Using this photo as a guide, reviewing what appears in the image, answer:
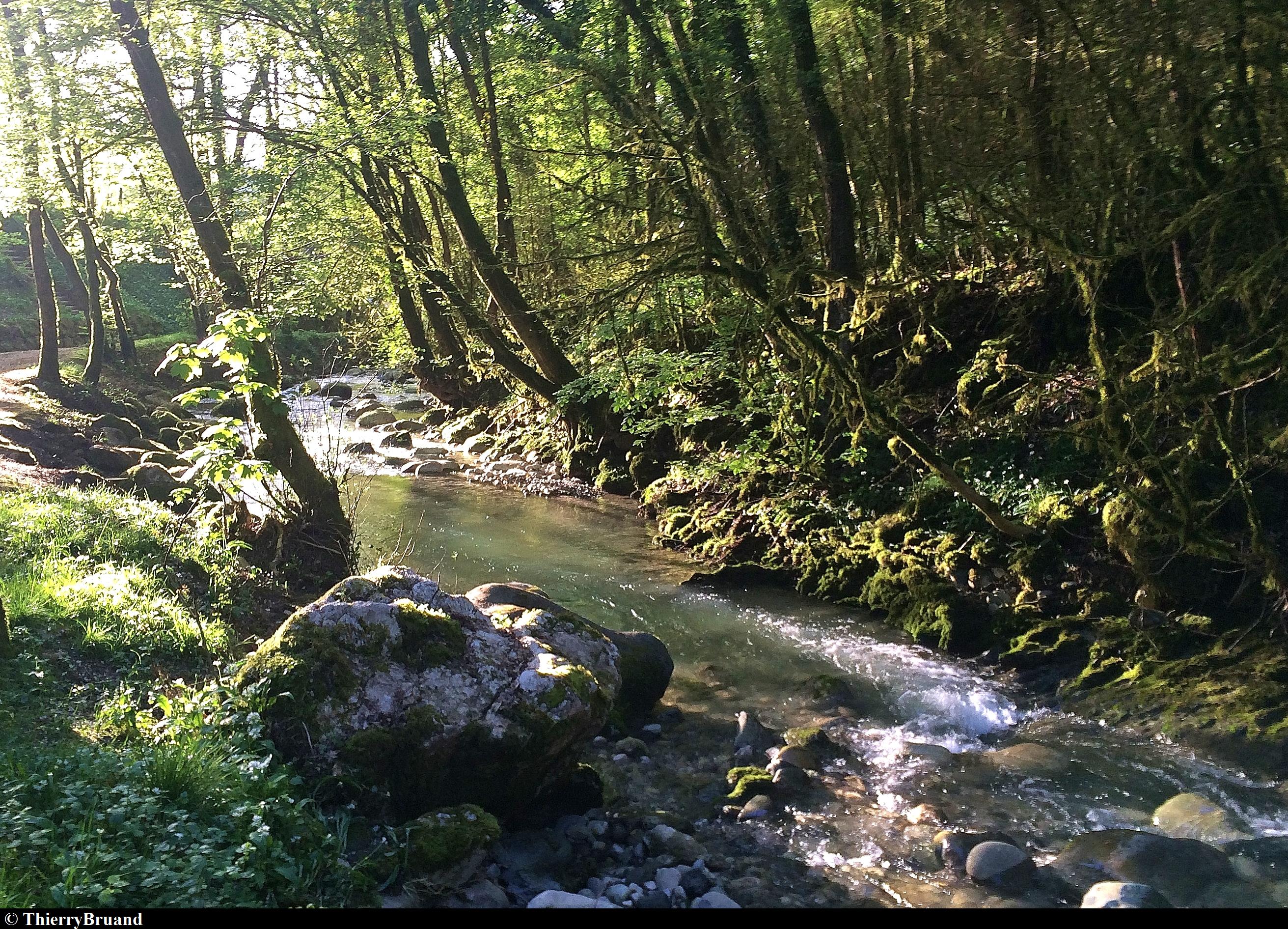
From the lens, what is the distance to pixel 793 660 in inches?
336

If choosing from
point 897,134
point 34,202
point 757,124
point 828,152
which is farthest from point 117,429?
point 897,134

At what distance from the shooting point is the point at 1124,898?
182 inches

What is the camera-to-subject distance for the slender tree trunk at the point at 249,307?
30.9ft

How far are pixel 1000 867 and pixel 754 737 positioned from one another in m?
2.16

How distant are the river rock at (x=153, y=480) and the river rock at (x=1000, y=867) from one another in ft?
34.6

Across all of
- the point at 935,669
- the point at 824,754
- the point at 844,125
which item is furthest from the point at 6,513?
the point at 844,125

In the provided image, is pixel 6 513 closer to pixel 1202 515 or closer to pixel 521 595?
pixel 521 595

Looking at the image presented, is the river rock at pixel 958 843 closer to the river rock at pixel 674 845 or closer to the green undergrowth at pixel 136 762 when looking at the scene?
the river rock at pixel 674 845

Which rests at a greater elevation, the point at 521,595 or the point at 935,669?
the point at 521,595

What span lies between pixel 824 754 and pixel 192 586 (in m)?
5.25

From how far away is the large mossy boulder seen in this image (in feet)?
16.3

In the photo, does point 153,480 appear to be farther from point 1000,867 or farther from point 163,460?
point 1000,867

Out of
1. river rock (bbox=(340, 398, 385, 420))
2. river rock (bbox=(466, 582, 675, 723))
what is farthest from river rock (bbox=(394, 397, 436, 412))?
river rock (bbox=(466, 582, 675, 723))
